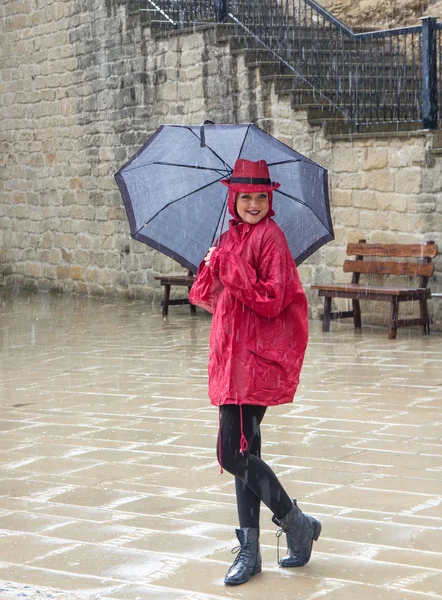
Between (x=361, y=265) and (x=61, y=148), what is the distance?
6.20 meters

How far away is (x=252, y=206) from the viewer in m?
4.02

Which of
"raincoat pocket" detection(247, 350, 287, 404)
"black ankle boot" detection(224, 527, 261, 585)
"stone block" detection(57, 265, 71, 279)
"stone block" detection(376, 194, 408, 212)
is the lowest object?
"black ankle boot" detection(224, 527, 261, 585)

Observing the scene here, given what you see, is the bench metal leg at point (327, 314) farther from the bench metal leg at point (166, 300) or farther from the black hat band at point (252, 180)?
the black hat band at point (252, 180)

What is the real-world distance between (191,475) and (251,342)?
5.97 ft

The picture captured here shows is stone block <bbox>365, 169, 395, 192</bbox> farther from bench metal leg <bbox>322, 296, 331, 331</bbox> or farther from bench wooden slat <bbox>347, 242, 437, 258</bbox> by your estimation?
bench metal leg <bbox>322, 296, 331, 331</bbox>

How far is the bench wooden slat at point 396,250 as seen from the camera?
34.5ft

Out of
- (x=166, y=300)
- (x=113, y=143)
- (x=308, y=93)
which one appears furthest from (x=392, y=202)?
(x=113, y=143)

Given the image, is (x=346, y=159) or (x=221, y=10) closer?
(x=346, y=159)

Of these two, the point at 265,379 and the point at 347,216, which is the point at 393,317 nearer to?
the point at 347,216

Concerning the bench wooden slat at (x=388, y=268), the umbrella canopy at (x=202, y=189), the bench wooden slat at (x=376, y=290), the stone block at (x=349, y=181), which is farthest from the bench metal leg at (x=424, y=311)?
the umbrella canopy at (x=202, y=189)

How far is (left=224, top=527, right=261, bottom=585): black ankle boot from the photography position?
390cm

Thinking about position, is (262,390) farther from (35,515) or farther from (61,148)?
(61,148)

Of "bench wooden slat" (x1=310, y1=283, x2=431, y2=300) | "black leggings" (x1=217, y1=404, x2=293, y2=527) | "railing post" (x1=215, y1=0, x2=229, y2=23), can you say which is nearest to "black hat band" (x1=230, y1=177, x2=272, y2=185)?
"black leggings" (x1=217, y1=404, x2=293, y2=527)

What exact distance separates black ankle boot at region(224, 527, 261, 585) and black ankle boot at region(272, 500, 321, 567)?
11 centimetres
